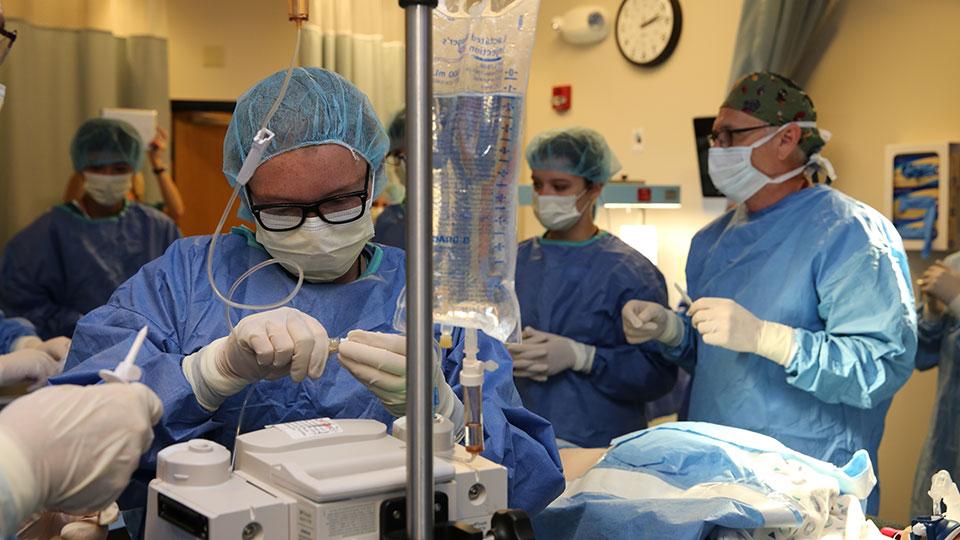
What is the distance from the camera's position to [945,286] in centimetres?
268

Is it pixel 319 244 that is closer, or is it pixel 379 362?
pixel 379 362

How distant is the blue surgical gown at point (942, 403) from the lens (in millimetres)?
2742

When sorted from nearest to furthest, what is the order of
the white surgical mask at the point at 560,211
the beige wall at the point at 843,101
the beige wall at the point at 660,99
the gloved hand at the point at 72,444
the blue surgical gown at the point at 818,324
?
the gloved hand at the point at 72,444 → the blue surgical gown at the point at 818,324 → the white surgical mask at the point at 560,211 → the beige wall at the point at 843,101 → the beige wall at the point at 660,99

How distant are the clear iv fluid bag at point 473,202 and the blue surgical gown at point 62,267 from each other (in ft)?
8.38

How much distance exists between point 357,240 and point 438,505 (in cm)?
58

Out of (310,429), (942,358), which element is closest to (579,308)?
(942,358)

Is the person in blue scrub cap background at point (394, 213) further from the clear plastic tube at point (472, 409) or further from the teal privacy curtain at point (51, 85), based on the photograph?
the clear plastic tube at point (472, 409)

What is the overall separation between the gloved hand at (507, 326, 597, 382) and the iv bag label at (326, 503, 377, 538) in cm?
163

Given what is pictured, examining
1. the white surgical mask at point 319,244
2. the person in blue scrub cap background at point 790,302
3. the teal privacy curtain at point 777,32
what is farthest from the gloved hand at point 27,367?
the teal privacy curtain at point 777,32

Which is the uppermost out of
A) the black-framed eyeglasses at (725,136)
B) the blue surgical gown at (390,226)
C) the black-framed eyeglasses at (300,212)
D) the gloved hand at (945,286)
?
the black-framed eyeglasses at (725,136)

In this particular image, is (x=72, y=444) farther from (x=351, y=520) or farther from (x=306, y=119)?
(x=306, y=119)

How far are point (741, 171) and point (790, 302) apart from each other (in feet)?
1.28

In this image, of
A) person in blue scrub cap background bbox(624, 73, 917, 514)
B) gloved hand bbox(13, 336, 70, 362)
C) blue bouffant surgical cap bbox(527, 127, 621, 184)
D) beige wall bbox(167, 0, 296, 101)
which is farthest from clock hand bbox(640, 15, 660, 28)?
gloved hand bbox(13, 336, 70, 362)

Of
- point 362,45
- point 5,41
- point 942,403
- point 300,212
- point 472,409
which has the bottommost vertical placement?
point 942,403
